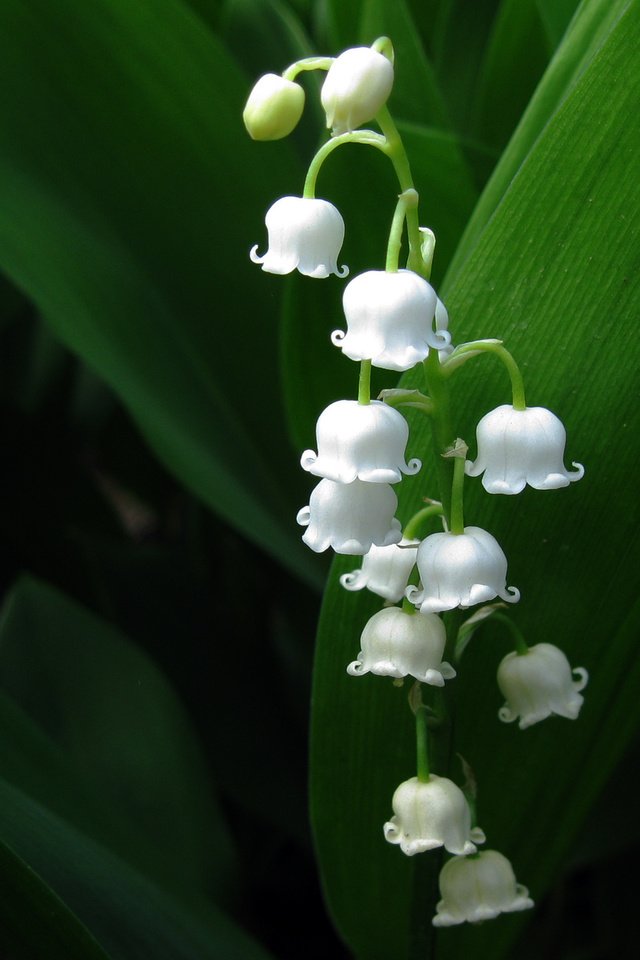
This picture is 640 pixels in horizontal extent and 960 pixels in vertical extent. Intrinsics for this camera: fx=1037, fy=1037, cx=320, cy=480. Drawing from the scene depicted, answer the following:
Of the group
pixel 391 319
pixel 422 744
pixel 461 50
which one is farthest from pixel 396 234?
pixel 461 50

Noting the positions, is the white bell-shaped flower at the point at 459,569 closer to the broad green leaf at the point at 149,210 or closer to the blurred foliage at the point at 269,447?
the blurred foliage at the point at 269,447

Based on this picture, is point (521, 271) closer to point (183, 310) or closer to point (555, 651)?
point (555, 651)

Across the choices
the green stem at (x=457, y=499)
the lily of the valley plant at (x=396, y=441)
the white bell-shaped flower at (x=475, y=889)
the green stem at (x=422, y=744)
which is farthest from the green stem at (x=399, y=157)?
the white bell-shaped flower at (x=475, y=889)

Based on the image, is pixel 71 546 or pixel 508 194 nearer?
pixel 508 194

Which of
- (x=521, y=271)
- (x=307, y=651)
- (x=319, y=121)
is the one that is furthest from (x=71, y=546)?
(x=521, y=271)

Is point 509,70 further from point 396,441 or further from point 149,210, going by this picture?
point 396,441

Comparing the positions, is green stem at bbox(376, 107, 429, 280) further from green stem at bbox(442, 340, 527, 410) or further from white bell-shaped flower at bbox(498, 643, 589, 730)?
white bell-shaped flower at bbox(498, 643, 589, 730)

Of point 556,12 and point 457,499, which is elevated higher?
point 556,12
